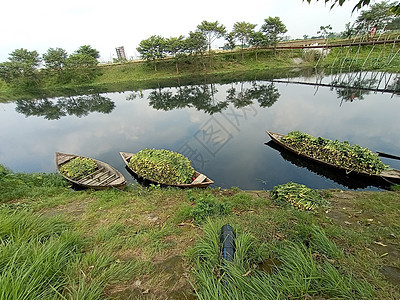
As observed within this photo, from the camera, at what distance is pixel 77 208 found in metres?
4.81

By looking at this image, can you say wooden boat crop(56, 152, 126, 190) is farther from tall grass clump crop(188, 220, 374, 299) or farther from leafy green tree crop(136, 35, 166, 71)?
leafy green tree crop(136, 35, 166, 71)

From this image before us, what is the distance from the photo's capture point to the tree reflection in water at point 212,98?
59.3ft

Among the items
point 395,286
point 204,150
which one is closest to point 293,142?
point 204,150

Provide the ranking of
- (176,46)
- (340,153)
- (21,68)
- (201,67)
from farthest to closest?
(201,67), (21,68), (176,46), (340,153)

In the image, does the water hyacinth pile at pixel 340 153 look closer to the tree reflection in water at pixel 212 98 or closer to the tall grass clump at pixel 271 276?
the tall grass clump at pixel 271 276

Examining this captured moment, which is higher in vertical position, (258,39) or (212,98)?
(258,39)

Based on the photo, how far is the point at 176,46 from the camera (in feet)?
112

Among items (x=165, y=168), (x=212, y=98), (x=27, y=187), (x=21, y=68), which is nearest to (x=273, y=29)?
(x=212, y=98)

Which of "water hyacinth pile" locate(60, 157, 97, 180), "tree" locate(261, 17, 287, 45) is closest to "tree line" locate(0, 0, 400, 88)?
"tree" locate(261, 17, 287, 45)

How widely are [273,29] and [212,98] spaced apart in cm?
2977

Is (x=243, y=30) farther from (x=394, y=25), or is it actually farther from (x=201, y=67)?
(x=394, y=25)

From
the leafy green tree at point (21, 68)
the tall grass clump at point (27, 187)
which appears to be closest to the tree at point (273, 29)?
the tall grass clump at point (27, 187)

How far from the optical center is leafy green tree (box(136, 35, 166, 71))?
3425 cm

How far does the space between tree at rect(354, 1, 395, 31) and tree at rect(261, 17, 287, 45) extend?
53.7 feet
